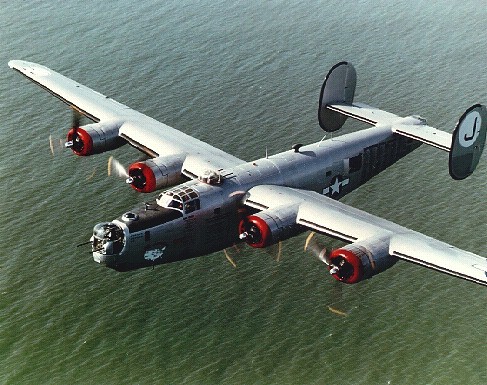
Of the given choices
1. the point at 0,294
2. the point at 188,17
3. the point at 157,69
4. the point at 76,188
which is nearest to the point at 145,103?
the point at 157,69

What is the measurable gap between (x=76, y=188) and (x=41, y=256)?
8.17 m

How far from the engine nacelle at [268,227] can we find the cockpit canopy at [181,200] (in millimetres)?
2637

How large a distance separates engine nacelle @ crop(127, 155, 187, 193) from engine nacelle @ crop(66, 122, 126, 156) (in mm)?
4977

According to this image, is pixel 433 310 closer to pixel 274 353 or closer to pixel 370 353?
pixel 370 353

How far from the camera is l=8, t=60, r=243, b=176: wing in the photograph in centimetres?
3981

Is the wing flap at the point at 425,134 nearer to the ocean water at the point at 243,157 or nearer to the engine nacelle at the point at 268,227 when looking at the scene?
the ocean water at the point at 243,157

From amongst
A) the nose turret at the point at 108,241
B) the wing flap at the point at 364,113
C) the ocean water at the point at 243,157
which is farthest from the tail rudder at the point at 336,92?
the nose turret at the point at 108,241

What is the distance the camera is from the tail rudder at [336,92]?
46.5m

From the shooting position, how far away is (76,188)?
4700cm

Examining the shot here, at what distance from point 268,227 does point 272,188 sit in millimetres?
4043

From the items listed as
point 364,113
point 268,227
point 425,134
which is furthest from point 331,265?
point 364,113

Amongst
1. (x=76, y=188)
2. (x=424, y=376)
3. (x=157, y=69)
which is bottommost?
(x=424, y=376)

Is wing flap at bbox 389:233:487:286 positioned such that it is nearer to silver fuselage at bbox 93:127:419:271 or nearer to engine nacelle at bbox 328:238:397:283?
engine nacelle at bbox 328:238:397:283

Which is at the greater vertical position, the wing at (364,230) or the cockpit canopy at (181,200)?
the cockpit canopy at (181,200)
